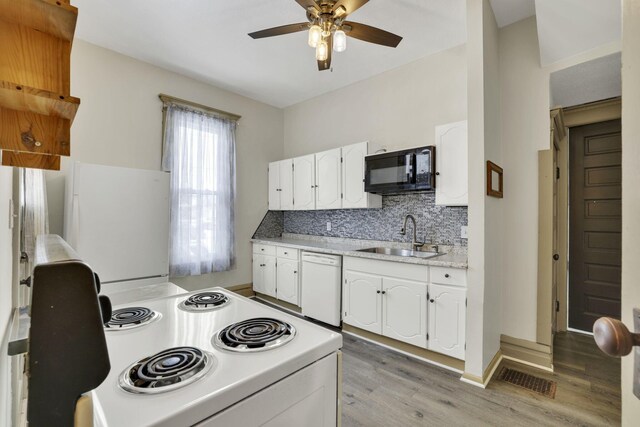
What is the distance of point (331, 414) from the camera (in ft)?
3.36

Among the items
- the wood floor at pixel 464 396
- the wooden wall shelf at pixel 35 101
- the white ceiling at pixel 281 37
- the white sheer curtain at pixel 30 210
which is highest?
the white ceiling at pixel 281 37

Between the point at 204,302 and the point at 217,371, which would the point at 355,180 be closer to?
the point at 204,302

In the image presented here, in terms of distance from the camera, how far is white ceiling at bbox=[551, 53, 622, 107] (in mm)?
2364

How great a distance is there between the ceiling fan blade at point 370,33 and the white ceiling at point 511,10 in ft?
3.45

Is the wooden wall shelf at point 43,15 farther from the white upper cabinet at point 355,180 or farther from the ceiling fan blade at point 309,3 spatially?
the white upper cabinet at point 355,180

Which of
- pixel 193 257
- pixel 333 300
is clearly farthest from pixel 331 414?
pixel 193 257

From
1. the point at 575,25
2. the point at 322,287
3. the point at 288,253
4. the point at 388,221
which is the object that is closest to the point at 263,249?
the point at 288,253

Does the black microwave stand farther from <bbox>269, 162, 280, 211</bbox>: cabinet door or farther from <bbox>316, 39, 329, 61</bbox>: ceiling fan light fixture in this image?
<bbox>269, 162, 280, 211</bbox>: cabinet door

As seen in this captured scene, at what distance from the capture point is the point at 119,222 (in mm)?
2617

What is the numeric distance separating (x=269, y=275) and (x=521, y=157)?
3.19 metres

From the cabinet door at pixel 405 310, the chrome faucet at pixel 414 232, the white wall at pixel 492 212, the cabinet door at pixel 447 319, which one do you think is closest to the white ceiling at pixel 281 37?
the white wall at pixel 492 212

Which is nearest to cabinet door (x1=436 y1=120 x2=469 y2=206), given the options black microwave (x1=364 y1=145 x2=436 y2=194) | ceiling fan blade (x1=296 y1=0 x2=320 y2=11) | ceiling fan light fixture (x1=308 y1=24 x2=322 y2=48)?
black microwave (x1=364 y1=145 x2=436 y2=194)

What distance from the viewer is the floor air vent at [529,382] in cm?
215

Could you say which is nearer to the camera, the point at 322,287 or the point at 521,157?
Result: the point at 521,157
